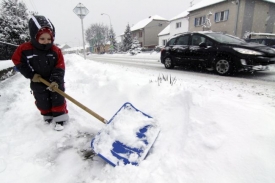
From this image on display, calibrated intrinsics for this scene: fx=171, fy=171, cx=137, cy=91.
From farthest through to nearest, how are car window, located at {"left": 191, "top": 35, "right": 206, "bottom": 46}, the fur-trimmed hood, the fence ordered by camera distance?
the fence → car window, located at {"left": 191, "top": 35, "right": 206, "bottom": 46} → the fur-trimmed hood

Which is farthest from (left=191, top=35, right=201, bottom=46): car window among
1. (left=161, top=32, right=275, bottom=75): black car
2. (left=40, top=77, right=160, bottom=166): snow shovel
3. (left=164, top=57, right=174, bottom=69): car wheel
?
(left=40, top=77, right=160, bottom=166): snow shovel

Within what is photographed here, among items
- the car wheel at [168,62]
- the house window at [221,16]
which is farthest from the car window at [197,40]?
the house window at [221,16]

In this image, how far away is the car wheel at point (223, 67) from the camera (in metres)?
4.92

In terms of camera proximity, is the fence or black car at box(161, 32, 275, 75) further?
the fence

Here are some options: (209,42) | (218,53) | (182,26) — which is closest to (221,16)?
(182,26)

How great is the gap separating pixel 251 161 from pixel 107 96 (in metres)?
2.36

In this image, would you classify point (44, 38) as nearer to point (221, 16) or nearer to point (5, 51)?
point (5, 51)

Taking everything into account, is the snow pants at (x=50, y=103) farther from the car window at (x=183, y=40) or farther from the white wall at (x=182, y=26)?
the white wall at (x=182, y=26)

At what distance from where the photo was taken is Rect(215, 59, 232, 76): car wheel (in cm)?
492

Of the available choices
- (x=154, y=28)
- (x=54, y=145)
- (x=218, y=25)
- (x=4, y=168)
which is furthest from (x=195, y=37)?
(x=154, y=28)

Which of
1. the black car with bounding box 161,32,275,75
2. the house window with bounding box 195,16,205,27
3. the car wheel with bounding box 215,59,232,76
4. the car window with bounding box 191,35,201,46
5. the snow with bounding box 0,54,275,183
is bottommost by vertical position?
the snow with bounding box 0,54,275,183

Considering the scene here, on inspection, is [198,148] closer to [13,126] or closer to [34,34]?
[34,34]

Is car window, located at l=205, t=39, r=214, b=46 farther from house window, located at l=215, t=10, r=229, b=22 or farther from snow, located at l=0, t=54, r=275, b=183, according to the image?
house window, located at l=215, t=10, r=229, b=22

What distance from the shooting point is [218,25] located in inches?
780
